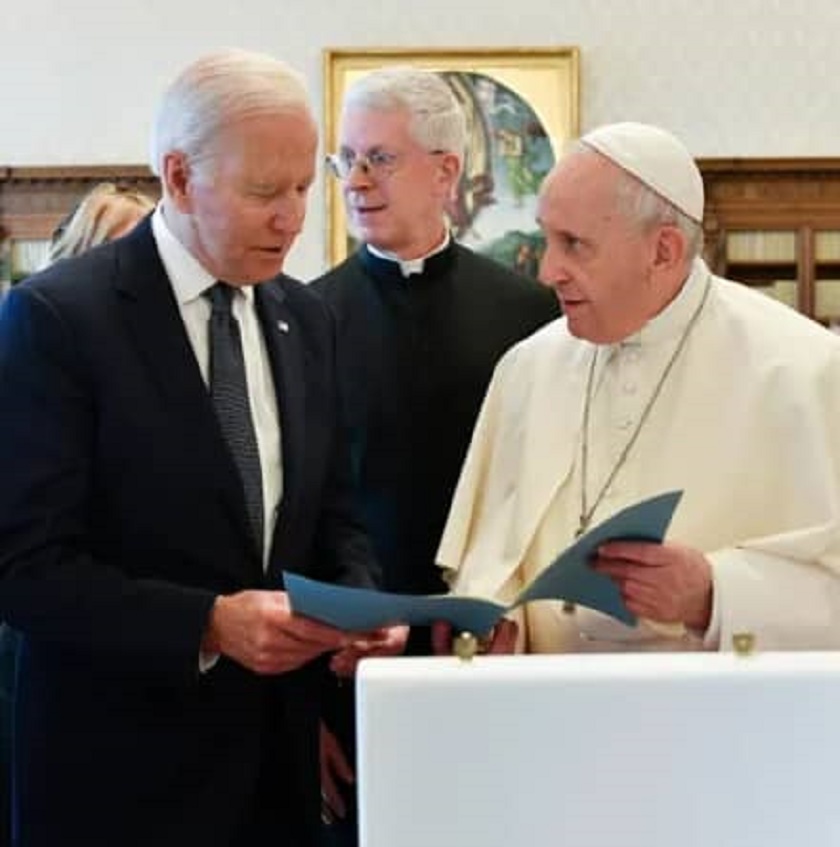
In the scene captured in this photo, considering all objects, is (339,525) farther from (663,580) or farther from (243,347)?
(663,580)

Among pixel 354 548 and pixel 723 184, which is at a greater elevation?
pixel 723 184

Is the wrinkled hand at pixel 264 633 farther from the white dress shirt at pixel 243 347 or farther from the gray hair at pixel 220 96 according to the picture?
the gray hair at pixel 220 96

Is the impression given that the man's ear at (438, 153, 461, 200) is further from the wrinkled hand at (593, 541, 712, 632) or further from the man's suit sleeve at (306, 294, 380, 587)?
the wrinkled hand at (593, 541, 712, 632)

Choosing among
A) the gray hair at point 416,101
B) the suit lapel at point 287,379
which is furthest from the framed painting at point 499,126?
the suit lapel at point 287,379

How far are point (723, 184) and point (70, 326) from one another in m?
6.78

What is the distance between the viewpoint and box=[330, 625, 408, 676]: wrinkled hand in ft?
6.98

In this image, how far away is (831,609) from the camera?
6.91 feet

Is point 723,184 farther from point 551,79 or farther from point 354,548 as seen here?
point 354,548

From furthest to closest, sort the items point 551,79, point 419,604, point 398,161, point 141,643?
1. point 551,79
2. point 398,161
3. point 141,643
4. point 419,604

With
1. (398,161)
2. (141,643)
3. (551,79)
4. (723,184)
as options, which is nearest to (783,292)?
(723,184)

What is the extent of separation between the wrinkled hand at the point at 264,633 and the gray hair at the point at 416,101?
127cm

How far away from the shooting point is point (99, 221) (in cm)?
302

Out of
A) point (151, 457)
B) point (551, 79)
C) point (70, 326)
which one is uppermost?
point (551, 79)

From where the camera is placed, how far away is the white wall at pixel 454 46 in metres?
8.18
